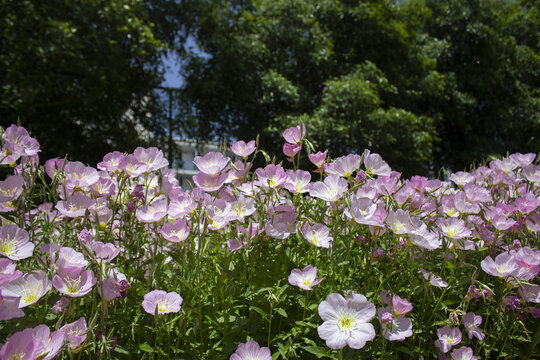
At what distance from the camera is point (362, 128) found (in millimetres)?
7895

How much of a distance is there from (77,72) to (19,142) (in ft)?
20.6

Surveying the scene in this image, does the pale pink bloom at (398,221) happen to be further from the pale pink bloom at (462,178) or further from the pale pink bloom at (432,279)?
the pale pink bloom at (462,178)

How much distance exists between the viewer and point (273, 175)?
1354mm

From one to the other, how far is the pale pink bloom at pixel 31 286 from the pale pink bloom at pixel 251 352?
451mm

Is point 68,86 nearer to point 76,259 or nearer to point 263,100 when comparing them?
point 263,100

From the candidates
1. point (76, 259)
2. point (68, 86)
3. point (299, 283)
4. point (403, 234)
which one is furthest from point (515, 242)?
point (68, 86)

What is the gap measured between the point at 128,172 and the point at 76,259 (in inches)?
12.9

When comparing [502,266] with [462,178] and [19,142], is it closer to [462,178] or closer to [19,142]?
[462,178]

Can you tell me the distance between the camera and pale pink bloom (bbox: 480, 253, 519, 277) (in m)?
1.23

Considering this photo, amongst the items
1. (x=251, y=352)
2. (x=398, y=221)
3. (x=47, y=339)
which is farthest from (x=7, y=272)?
(x=398, y=221)

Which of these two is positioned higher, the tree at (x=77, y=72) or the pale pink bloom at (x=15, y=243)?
the pale pink bloom at (x=15, y=243)

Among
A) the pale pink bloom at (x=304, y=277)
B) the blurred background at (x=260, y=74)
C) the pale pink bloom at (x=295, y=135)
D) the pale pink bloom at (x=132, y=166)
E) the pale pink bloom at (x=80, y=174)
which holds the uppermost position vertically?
the pale pink bloom at (x=295, y=135)

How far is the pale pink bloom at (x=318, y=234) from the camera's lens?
1211 mm

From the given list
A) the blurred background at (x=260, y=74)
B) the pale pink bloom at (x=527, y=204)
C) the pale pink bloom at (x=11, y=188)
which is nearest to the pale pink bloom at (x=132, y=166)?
the pale pink bloom at (x=11, y=188)
